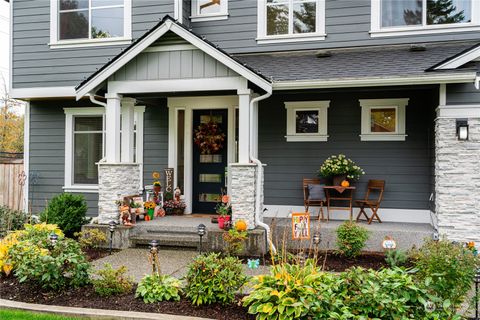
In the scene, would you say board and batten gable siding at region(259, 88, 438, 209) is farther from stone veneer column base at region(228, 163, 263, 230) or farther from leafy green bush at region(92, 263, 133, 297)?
leafy green bush at region(92, 263, 133, 297)

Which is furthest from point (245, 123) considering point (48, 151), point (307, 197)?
point (48, 151)

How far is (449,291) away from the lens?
150 inches

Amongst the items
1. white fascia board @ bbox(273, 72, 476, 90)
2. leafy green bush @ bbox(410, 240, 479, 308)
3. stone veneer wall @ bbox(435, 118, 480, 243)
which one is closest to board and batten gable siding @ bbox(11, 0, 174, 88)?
white fascia board @ bbox(273, 72, 476, 90)

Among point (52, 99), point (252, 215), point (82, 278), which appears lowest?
point (82, 278)

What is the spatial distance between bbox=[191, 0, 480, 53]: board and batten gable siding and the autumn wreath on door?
1737 millimetres

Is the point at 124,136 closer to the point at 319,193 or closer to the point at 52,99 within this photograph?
the point at 52,99

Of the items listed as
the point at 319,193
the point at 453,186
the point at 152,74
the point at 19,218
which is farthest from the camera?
the point at 19,218

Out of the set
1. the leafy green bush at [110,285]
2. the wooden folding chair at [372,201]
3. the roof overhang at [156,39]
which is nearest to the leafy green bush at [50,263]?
the leafy green bush at [110,285]

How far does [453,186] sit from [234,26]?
5.44m

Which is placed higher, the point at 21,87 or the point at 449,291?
the point at 21,87

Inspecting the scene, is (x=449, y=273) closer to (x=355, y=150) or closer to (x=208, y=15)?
(x=355, y=150)

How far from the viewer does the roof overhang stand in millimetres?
6871

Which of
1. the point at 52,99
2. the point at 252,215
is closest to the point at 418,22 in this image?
the point at 252,215

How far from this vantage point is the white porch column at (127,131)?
26.6ft
